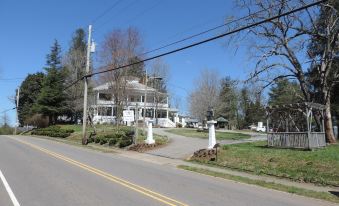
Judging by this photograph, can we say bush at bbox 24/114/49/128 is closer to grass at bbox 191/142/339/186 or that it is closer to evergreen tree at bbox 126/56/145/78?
evergreen tree at bbox 126/56/145/78

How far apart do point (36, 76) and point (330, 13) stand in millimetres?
82144

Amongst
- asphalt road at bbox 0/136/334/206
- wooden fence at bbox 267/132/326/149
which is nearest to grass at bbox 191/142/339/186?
wooden fence at bbox 267/132/326/149

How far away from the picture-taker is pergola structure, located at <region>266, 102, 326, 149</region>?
22922 mm

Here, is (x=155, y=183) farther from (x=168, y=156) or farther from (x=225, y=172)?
(x=168, y=156)

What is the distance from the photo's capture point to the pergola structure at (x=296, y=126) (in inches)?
902

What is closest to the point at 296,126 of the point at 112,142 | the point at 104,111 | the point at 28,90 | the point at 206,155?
the point at 206,155

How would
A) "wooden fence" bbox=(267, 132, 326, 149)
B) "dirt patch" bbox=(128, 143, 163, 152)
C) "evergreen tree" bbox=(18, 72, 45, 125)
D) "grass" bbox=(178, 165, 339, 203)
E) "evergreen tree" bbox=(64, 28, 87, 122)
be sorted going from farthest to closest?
"evergreen tree" bbox=(18, 72, 45, 125), "evergreen tree" bbox=(64, 28, 87, 122), "dirt patch" bbox=(128, 143, 163, 152), "wooden fence" bbox=(267, 132, 326, 149), "grass" bbox=(178, 165, 339, 203)

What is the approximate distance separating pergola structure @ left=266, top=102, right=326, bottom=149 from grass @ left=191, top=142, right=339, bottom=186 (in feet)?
5.95

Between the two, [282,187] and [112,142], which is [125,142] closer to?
[112,142]

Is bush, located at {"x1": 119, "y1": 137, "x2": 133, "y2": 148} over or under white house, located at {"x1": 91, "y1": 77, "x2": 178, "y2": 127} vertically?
under

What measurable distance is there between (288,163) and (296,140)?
463 cm

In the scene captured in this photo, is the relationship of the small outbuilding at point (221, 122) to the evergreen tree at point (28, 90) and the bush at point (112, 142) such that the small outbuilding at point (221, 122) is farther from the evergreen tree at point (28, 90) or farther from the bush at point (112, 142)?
the bush at point (112, 142)

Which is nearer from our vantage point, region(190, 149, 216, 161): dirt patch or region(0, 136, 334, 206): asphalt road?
region(0, 136, 334, 206): asphalt road

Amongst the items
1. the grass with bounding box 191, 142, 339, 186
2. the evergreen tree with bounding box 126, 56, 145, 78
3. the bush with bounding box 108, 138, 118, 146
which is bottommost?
the grass with bounding box 191, 142, 339, 186
